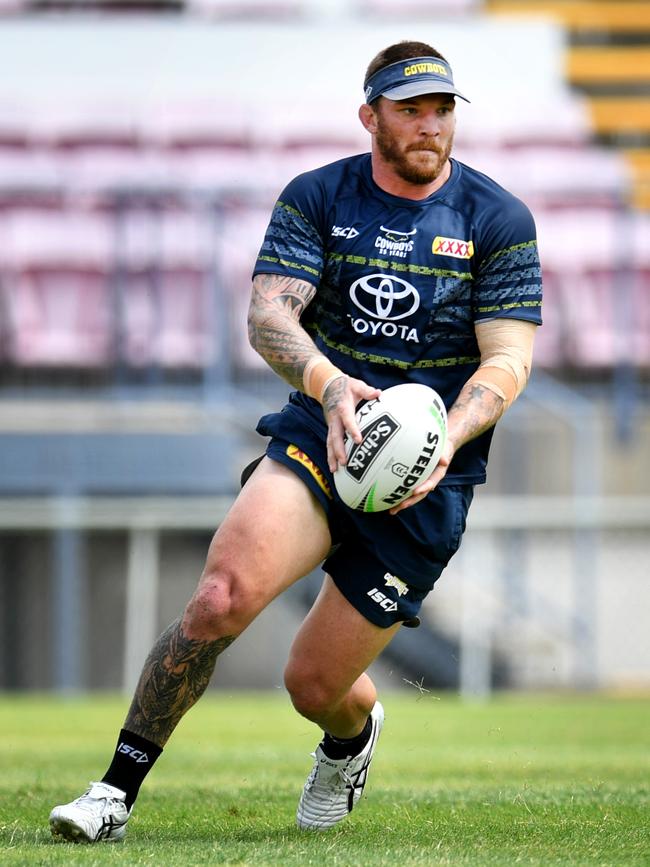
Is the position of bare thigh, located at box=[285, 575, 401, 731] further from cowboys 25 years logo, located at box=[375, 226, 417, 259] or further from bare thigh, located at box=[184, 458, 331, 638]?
cowboys 25 years logo, located at box=[375, 226, 417, 259]

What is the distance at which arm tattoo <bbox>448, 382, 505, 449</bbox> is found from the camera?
4.76 m

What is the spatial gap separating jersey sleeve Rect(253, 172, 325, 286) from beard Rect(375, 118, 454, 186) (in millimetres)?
260

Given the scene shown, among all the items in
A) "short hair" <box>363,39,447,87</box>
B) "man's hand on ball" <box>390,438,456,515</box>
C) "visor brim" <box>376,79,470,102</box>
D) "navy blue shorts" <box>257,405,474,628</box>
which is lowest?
"navy blue shorts" <box>257,405,474,628</box>

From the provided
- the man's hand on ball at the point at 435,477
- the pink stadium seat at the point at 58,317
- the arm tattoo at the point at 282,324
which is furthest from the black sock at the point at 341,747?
the pink stadium seat at the point at 58,317

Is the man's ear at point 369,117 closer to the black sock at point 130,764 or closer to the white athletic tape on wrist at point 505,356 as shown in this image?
the white athletic tape on wrist at point 505,356

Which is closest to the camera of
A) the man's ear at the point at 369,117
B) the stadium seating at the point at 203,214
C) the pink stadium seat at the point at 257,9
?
the man's ear at the point at 369,117

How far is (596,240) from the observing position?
52.3ft

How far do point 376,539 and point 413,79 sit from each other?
1427 millimetres

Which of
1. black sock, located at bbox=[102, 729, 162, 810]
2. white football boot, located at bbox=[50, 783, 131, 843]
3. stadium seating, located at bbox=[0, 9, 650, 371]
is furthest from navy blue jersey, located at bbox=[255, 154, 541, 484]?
stadium seating, located at bbox=[0, 9, 650, 371]

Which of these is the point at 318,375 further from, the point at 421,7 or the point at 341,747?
the point at 421,7

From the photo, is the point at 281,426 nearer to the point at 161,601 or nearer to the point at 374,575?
the point at 374,575

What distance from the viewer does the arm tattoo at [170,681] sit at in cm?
477

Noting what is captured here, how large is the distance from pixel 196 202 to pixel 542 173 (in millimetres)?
3752

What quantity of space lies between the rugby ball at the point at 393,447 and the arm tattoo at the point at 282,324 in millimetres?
321
